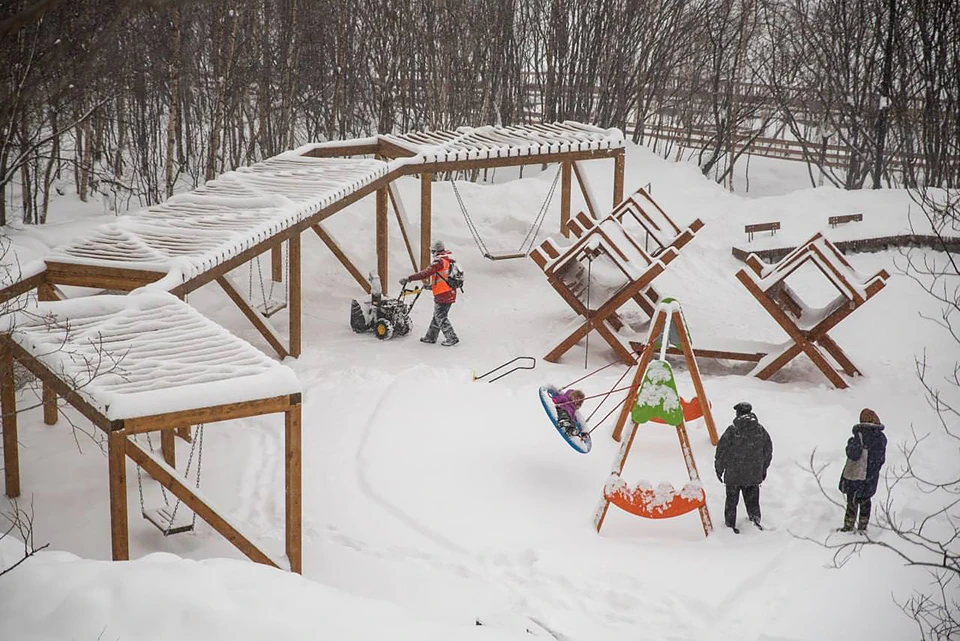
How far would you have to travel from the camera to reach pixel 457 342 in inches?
511

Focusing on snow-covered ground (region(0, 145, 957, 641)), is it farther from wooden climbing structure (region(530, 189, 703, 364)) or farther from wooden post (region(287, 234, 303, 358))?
wooden climbing structure (region(530, 189, 703, 364))

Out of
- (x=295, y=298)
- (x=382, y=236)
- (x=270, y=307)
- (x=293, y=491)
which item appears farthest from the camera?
(x=382, y=236)

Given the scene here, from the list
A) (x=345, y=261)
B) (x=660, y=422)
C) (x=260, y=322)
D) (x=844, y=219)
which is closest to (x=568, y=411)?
(x=660, y=422)

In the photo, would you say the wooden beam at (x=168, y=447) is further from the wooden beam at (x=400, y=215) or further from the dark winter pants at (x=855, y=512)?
the wooden beam at (x=400, y=215)

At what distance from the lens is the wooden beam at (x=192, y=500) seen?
6.89 m

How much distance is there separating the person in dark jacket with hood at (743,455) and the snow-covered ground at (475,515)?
41cm

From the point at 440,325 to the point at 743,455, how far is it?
5.39 m

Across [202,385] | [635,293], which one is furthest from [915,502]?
[202,385]

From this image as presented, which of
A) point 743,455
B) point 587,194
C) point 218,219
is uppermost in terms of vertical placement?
point 218,219

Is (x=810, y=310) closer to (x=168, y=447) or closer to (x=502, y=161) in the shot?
(x=502, y=161)

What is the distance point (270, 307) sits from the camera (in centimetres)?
1344

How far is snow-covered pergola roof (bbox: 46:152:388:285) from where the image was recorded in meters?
9.77

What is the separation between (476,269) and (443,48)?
25.5 feet

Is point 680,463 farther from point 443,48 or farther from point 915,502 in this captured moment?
point 443,48
